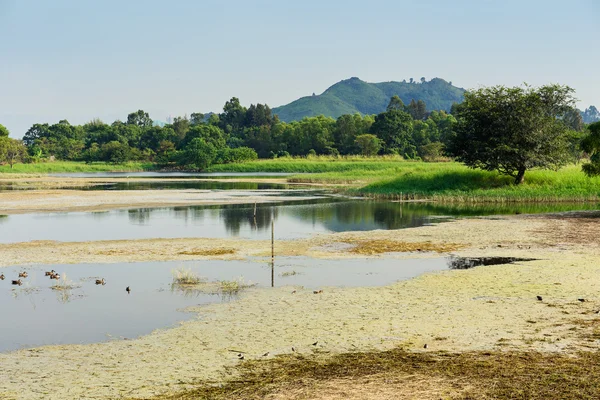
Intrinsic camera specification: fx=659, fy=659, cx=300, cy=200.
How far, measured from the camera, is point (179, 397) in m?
10.5

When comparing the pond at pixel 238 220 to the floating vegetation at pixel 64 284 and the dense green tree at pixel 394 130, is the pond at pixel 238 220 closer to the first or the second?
the floating vegetation at pixel 64 284

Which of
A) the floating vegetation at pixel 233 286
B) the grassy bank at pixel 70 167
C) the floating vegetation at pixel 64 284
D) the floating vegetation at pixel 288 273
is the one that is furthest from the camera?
the grassy bank at pixel 70 167

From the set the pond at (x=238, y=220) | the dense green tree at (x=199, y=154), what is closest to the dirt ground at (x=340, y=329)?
the pond at (x=238, y=220)

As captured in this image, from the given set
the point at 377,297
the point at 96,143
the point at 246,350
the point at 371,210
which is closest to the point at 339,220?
the point at 371,210

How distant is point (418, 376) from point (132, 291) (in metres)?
11.4

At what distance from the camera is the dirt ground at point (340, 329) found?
38.2 ft

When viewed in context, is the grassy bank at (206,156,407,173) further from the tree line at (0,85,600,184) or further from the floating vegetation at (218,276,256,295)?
the floating vegetation at (218,276,256,295)

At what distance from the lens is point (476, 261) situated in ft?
81.1

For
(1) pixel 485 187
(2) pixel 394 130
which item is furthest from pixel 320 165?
(1) pixel 485 187

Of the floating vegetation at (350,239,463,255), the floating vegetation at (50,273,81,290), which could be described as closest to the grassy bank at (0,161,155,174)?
the floating vegetation at (350,239,463,255)

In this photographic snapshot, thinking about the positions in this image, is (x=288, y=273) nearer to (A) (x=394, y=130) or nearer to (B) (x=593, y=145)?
(B) (x=593, y=145)

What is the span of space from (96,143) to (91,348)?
16638 cm

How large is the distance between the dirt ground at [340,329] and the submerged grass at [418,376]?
0.36 metres

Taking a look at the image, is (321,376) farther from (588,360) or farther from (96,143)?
(96,143)
